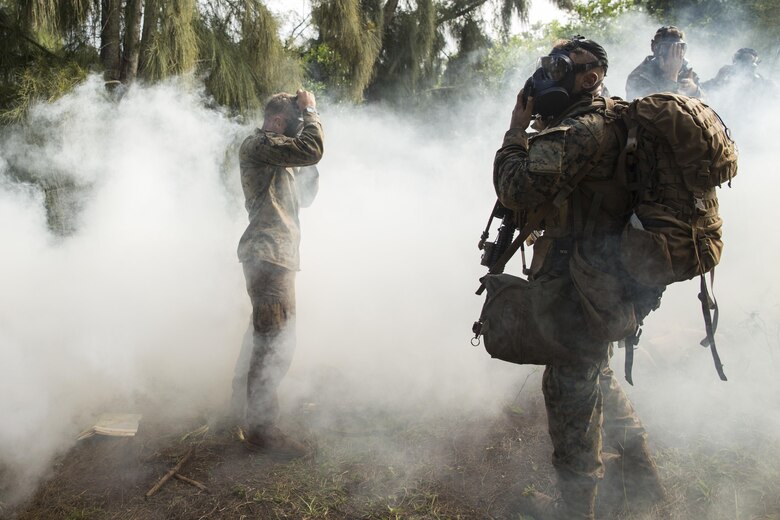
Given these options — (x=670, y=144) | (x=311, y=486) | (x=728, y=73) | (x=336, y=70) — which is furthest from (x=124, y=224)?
(x=728, y=73)

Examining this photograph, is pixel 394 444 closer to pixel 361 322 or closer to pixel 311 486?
pixel 311 486

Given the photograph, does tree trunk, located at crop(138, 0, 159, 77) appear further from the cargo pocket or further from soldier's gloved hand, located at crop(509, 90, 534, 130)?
the cargo pocket

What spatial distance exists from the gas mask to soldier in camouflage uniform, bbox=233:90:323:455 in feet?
4.32

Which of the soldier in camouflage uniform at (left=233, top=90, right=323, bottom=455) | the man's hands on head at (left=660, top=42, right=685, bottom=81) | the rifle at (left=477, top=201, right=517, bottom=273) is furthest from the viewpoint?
the man's hands on head at (left=660, top=42, right=685, bottom=81)

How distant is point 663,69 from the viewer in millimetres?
4438

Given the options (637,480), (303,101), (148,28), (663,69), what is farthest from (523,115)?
(148,28)

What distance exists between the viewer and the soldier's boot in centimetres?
265

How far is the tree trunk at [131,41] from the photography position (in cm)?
490

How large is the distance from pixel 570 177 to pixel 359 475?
5.74 feet

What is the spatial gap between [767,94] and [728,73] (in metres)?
0.42

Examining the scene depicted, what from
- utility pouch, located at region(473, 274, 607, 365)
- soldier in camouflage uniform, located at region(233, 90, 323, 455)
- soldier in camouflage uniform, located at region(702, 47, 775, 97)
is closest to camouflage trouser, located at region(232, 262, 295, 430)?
soldier in camouflage uniform, located at region(233, 90, 323, 455)

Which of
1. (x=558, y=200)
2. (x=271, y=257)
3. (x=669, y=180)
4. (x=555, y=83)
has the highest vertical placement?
(x=555, y=83)

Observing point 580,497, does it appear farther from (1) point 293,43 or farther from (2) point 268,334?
(1) point 293,43

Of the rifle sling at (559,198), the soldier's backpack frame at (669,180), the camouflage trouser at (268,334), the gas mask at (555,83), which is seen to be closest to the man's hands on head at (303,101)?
the camouflage trouser at (268,334)
